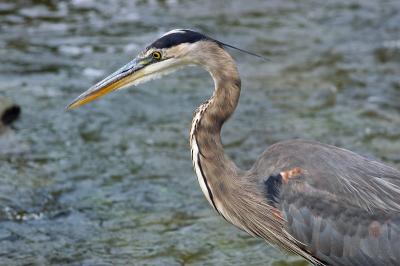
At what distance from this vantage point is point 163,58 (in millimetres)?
4715

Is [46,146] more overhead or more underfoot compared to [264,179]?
more underfoot

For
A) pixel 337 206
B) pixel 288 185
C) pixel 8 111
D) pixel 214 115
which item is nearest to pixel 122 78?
pixel 214 115

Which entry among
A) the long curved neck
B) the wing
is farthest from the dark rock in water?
the wing

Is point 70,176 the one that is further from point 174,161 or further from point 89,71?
point 89,71

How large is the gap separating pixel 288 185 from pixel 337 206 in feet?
0.91

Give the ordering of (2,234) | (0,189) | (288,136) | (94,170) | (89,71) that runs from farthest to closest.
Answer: (89,71) < (288,136) < (94,170) < (0,189) < (2,234)

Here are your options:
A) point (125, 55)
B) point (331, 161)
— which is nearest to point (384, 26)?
point (125, 55)

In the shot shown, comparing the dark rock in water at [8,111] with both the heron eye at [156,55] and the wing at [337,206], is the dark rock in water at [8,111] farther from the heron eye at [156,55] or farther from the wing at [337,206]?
the wing at [337,206]

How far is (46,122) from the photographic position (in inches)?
298

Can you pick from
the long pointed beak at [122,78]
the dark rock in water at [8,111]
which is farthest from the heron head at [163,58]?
the dark rock in water at [8,111]

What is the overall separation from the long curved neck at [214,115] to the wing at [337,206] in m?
0.34

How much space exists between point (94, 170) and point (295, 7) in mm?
5180

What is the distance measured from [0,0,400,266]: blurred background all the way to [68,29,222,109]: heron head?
1273 millimetres

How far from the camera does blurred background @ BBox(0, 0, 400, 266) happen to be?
5801mm
